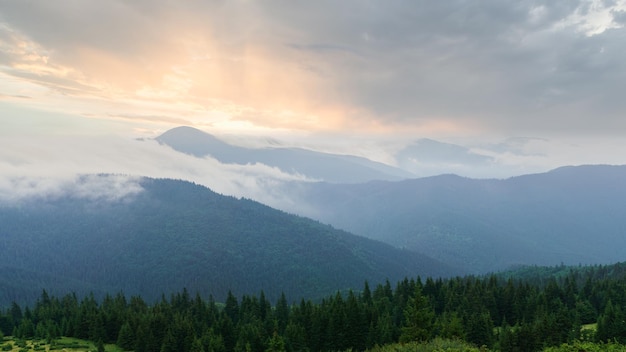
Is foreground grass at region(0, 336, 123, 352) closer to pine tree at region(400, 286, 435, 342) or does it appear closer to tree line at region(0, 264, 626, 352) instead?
tree line at region(0, 264, 626, 352)

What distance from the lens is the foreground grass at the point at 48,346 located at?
87.4 meters

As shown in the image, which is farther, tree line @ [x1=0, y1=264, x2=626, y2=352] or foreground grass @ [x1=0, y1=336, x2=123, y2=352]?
tree line @ [x1=0, y1=264, x2=626, y2=352]

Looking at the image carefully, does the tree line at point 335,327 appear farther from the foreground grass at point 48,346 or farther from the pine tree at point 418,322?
the foreground grass at point 48,346

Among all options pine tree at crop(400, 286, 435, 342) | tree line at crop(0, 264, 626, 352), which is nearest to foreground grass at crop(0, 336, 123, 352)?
tree line at crop(0, 264, 626, 352)

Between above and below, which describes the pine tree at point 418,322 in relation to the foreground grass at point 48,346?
above

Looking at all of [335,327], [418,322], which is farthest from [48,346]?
[418,322]

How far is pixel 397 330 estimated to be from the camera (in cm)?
10350

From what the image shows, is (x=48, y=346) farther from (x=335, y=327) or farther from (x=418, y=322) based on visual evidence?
(x=418, y=322)

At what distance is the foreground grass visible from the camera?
87438mm

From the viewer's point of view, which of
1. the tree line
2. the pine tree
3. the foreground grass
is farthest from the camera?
the tree line

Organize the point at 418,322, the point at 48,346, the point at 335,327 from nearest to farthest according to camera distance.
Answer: the point at 418,322 < the point at 48,346 < the point at 335,327

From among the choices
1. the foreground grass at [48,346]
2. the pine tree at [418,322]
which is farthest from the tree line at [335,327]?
the foreground grass at [48,346]

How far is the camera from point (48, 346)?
92.7m

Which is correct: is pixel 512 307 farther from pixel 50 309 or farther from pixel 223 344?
pixel 50 309
